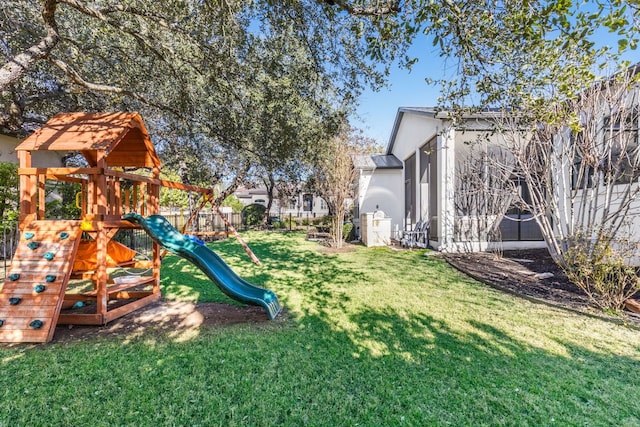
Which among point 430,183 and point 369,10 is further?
point 430,183

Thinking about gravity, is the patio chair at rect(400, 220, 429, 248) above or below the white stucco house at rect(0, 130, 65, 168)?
below

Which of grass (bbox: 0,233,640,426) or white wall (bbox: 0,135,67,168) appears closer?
grass (bbox: 0,233,640,426)

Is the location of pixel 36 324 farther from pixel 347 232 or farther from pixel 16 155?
pixel 347 232

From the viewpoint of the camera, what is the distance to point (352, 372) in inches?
122

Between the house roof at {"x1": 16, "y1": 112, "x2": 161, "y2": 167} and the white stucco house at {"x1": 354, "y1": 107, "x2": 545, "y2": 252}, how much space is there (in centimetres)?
569

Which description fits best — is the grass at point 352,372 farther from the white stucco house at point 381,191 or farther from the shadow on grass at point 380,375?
the white stucco house at point 381,191

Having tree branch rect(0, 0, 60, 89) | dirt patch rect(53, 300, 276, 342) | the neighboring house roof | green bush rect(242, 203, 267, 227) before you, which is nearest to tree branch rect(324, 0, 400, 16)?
dirt patch rect(53, 300, 276, 342)

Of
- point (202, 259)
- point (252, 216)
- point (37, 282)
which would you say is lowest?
point (37, 282)

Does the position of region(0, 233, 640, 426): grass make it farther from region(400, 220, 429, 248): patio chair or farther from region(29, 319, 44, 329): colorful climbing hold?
region(400, 220, 429, 248): patio chair

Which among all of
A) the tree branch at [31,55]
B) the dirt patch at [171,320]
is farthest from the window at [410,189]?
the tree branch at [31,55]

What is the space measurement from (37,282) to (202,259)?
6.50 ft

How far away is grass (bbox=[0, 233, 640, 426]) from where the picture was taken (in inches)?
97.3

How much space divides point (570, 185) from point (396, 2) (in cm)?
831

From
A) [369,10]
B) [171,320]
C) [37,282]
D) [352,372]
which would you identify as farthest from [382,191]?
[37,282]
